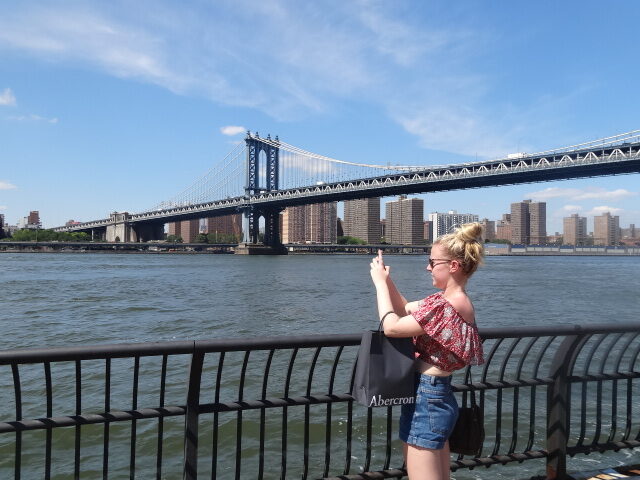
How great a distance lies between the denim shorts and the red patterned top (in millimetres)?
88

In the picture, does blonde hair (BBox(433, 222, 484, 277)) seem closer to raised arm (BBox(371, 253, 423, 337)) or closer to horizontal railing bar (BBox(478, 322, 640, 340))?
raised arm (BBox(371, 253, 423, 337))

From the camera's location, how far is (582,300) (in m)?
22.2

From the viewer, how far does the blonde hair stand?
2.36 metres

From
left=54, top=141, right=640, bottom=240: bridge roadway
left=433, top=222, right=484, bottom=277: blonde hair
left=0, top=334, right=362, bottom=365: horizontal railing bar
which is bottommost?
left=0, top=334, right=362, bottom=365: horizontal railing bar

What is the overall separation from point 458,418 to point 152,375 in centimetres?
676

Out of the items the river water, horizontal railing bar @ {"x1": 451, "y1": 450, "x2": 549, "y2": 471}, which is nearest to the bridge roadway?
the river water

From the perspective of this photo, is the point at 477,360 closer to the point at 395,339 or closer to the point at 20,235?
the point at 395,339

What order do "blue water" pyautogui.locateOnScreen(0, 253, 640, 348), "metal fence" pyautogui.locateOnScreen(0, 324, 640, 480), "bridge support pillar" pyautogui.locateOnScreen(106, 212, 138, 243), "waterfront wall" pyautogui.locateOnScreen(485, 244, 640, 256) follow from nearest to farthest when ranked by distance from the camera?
"metal fence" pyautogui.locateOnScreen(0, 324, 640, 480) → "blue water" pyautogui.locateOnScreen(0, 253, 640, 348) → "bridge support pillar" pyautogui.locateOnScreen(106, 212, 138, 243) → "waterfront wall" pyautogui.locateOnScreen(485, 244, 640, 256)

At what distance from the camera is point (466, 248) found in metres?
2.37

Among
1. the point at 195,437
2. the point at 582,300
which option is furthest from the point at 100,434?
the point at 582,300

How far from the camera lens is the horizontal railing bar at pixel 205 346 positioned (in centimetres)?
229

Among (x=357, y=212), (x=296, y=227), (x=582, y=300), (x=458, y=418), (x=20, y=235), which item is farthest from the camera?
A: (x=357, y=212)

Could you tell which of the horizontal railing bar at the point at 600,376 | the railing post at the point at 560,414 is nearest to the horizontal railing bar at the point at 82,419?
the railing post at the point at 560,414

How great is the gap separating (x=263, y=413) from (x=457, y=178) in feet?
201
